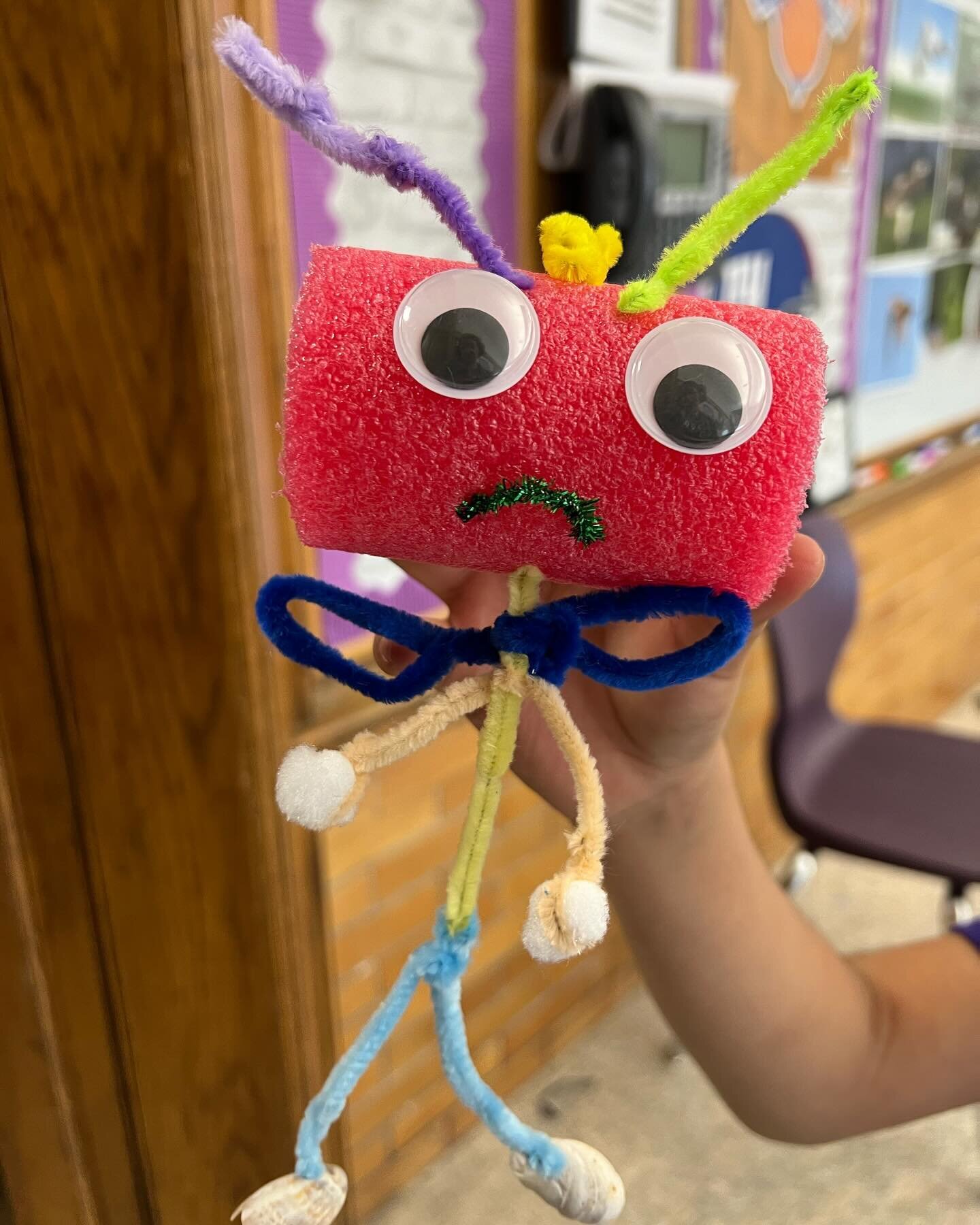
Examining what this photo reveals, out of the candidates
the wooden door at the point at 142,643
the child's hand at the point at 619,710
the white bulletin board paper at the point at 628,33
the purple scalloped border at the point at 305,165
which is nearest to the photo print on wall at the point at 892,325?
the white bulletin board paper at the point at 628,33

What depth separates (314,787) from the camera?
13.4 inches

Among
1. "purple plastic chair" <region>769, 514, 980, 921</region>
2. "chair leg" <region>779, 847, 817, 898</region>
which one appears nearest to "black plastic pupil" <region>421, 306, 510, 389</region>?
"purple plastic chair" <region>769, 514, 980, 921</region>

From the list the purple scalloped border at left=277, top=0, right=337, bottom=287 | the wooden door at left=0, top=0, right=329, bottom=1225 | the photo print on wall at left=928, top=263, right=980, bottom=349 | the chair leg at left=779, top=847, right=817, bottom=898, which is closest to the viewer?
the wooden door at left=0, top=0, right=329, bottom=1225

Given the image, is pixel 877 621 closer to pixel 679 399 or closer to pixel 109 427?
pixel 109 427

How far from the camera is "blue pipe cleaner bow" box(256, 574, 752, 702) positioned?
368mm

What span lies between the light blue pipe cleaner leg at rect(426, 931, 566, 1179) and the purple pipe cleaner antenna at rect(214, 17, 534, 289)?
305mm

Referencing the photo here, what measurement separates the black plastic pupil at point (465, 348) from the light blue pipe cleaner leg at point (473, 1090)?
26 cm

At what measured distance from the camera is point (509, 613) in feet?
1.26

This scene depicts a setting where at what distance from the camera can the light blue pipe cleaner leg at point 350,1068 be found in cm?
41

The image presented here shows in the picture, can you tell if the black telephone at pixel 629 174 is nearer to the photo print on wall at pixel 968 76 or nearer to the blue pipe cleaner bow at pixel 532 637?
the blue pipe cleaner bow at pixel 532 637

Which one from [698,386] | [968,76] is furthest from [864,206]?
[698,386]

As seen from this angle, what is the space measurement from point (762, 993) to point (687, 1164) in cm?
99

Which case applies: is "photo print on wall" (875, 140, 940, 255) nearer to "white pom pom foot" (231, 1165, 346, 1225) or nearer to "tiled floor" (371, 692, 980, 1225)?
"tiled floor" (371, 692, 980, 1225)

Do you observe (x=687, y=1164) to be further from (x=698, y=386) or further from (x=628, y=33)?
(x=628, y=33)
